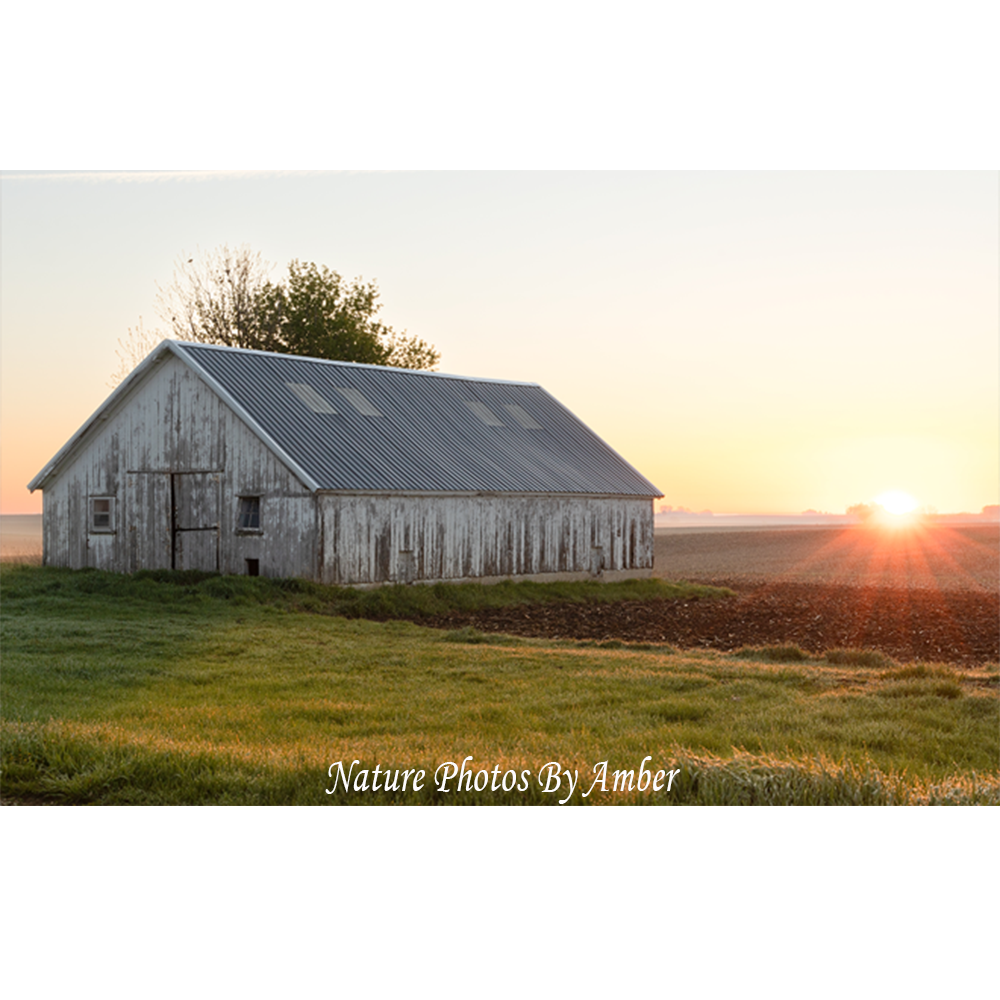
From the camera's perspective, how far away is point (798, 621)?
23.2 m

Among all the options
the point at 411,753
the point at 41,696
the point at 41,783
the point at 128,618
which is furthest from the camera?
the point at 128,618

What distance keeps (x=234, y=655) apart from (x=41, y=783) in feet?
26.5

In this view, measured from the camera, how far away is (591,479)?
35.3 m

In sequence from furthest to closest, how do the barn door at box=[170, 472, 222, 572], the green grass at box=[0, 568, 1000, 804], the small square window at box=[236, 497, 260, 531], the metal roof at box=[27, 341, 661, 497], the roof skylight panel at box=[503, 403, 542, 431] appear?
the roof skylight panel at box=[503, 403, 542, 431] → the barn door at box=[170, 472, 222, 572] → the metal roof at box=[27, 341, 661, 497] → the small square window at box=[236, 497, 260, 531] → the green grass at box=[0, 568, 1000, 804]

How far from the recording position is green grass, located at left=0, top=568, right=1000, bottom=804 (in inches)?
299

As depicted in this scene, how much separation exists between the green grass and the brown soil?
2769 millimetres

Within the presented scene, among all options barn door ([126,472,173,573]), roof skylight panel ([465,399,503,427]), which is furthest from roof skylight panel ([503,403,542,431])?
barn door ([126,472,173,573])

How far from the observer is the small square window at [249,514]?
90.1ft

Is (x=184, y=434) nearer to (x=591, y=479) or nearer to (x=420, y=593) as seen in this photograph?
(x=420, y=593)

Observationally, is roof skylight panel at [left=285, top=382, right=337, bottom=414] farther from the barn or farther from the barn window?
the barn window

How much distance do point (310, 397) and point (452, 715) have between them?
2085cm

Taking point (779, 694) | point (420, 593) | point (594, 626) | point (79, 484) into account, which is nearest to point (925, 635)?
point (594, 626)

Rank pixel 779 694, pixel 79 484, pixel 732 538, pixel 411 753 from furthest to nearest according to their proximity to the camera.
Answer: pixel 732 538, pixel 79 484, pixel 779 694, pixel 411 753

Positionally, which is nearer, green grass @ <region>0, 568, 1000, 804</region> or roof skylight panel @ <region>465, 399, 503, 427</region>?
green grass @ <region>0, 568, 1000, 804</region>
